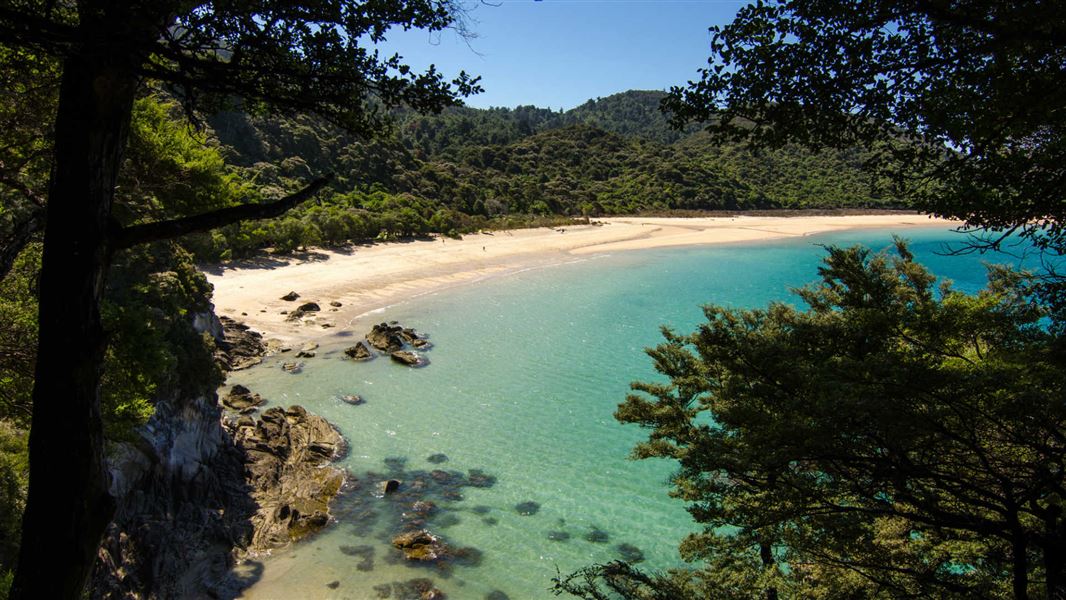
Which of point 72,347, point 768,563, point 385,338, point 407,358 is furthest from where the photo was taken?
point 385,338

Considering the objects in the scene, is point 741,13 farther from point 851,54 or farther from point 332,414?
point 332,414

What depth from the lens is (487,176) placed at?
294 ft

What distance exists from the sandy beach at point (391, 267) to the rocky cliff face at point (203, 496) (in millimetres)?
10439

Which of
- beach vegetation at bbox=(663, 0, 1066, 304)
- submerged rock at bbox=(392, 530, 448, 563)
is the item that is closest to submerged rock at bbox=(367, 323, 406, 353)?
submerged rock at bbox=(392, 530, 448, 563)

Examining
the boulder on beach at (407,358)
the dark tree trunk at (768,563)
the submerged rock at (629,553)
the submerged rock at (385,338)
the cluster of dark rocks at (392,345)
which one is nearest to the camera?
the dark tree trunk at (768,563)

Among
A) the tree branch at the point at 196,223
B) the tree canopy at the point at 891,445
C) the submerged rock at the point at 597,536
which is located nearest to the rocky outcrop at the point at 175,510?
the tree branch at the point at 196,223

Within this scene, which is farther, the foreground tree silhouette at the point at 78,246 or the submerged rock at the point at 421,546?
the submerged rock at the point at 421,546

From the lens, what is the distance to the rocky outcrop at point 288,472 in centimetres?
1204

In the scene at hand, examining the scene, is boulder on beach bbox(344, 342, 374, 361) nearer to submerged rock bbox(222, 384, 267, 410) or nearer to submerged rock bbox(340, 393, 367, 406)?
submerged rock bbox(340, 393, 367, 406)

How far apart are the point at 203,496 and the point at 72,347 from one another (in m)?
10.5

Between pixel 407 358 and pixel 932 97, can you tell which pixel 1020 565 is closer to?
pixel 932 97

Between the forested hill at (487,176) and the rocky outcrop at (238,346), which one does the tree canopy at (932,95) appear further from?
the rocky outcrop at (238,346)

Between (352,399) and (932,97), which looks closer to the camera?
(932,97)

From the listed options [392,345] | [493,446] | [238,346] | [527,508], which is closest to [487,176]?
[392,345]
